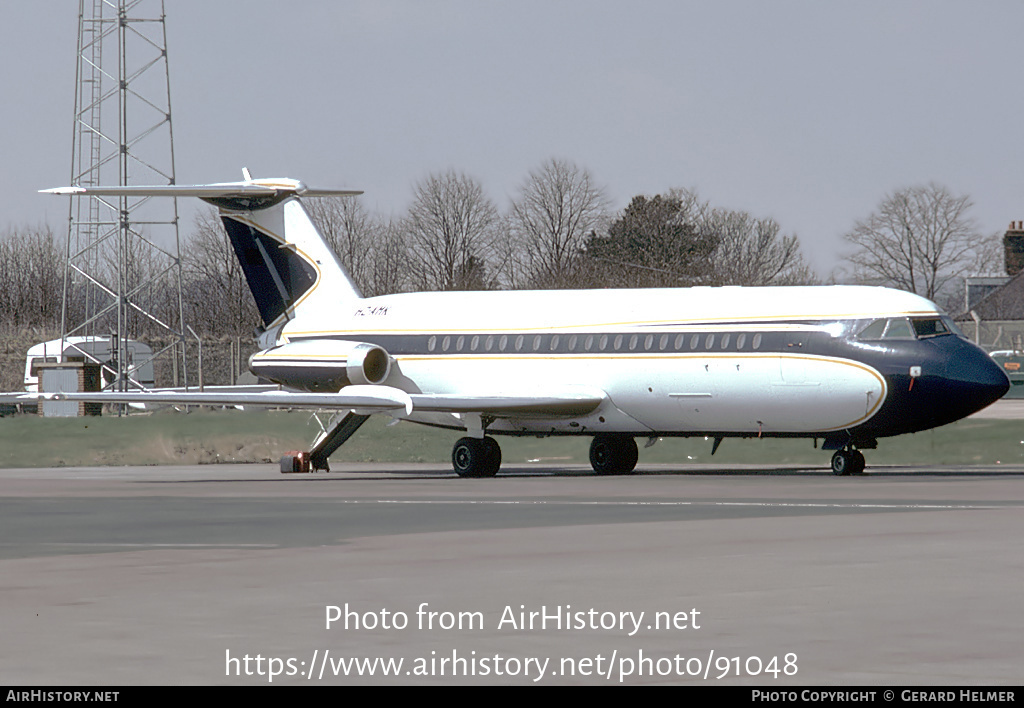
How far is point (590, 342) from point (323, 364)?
551 cm

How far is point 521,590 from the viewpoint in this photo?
12.3m

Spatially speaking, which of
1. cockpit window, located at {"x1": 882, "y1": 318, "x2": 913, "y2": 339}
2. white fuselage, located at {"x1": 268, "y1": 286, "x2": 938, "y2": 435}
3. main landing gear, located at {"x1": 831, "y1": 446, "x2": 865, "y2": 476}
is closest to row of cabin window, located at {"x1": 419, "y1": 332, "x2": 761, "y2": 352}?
white fuselage, located at {"x1": 268, "y1": 286, "x2": 938, "y2": 435}

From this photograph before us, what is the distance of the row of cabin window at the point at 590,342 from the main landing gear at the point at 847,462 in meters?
2.48

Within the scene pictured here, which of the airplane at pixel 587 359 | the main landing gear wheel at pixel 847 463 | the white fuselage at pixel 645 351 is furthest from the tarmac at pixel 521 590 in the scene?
the main landing gear wheel at pixel 847 463

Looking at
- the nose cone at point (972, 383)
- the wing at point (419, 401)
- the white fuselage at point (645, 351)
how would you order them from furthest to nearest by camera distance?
1. the wing at point (419, 401)
2. the white fuselage at point (645, 351)
3. the nose cone at point (972, 383)

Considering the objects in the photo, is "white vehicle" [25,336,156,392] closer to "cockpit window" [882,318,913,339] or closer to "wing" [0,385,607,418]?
"wing" [0,385,607,418]

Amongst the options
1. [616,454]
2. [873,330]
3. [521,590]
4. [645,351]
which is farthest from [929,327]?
[521,590]

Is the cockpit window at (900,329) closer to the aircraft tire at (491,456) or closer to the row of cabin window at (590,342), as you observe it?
the row of cabin window at (590,342)

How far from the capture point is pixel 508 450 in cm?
3903

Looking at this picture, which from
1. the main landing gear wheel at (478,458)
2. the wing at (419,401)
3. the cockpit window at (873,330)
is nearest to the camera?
the cockpit window at (873,330)

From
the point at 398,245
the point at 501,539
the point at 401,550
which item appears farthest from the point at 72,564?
the point at 398,245

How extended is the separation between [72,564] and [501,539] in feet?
14.4

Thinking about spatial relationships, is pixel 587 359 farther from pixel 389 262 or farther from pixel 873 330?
pixel 389 262

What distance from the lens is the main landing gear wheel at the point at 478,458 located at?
32.1 m
